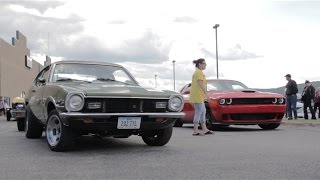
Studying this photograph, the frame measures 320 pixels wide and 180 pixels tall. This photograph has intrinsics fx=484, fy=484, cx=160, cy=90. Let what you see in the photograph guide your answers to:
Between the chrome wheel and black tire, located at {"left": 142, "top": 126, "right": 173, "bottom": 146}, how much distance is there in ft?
4.48

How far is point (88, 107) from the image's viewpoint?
6723mm

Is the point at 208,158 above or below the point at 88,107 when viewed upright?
below

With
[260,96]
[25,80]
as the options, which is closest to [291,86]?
[260,96]

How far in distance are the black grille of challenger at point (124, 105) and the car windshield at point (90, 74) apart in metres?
1.22

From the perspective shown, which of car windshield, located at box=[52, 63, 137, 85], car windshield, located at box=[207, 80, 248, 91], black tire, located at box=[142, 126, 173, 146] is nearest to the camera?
black tire, located at box=[142, 126, 173, 146]

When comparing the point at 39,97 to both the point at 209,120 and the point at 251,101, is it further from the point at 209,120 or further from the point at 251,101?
the point at 251,101

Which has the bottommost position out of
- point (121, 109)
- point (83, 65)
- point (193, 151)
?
point (193, 151)

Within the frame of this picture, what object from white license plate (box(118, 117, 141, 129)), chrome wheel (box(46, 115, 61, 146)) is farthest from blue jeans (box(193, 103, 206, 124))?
chrome wheel (box(46, 115, 61, 146))

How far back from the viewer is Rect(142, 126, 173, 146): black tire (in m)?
7.72

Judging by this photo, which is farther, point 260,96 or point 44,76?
point 260,96

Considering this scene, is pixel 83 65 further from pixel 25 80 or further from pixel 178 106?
pixel 25 80

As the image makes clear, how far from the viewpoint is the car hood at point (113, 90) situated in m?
6.80

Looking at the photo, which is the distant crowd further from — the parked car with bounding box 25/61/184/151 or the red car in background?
the parked car with bounding box 25/61/184/151

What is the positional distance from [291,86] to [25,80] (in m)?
47.3
